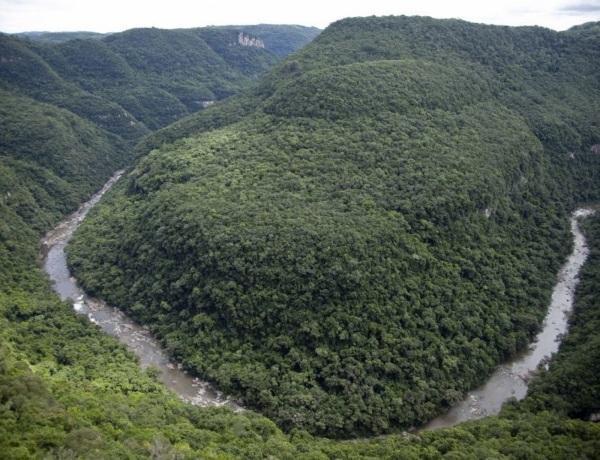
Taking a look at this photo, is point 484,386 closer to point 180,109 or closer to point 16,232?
point 16,232

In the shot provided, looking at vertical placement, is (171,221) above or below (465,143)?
below

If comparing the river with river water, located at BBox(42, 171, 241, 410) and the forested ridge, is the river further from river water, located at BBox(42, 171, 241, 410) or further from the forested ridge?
the forested ridge

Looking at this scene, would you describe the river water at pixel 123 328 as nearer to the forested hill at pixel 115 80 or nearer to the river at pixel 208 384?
the river at pixel 208 384

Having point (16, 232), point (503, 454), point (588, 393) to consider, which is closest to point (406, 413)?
point (503, 454)

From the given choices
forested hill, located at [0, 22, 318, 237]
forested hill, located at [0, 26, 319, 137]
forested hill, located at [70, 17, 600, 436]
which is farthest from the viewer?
forested hill, located at [0, 26, 319, 137]

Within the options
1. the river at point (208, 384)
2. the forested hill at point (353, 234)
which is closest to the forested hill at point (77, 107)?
the forested hill at point (353, 234)

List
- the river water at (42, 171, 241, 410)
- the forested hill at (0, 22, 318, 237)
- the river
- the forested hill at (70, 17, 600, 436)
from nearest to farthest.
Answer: the river < the river water at (42, 171, 241, 410) < the forested hill at (70, 17, 600, 436) < the forested hill at (0, 22, 318, 237)

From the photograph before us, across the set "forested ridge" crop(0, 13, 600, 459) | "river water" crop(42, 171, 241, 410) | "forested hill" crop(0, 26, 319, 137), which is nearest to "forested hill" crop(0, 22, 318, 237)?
"forested hill" crop(0, 26, 319, 137)
